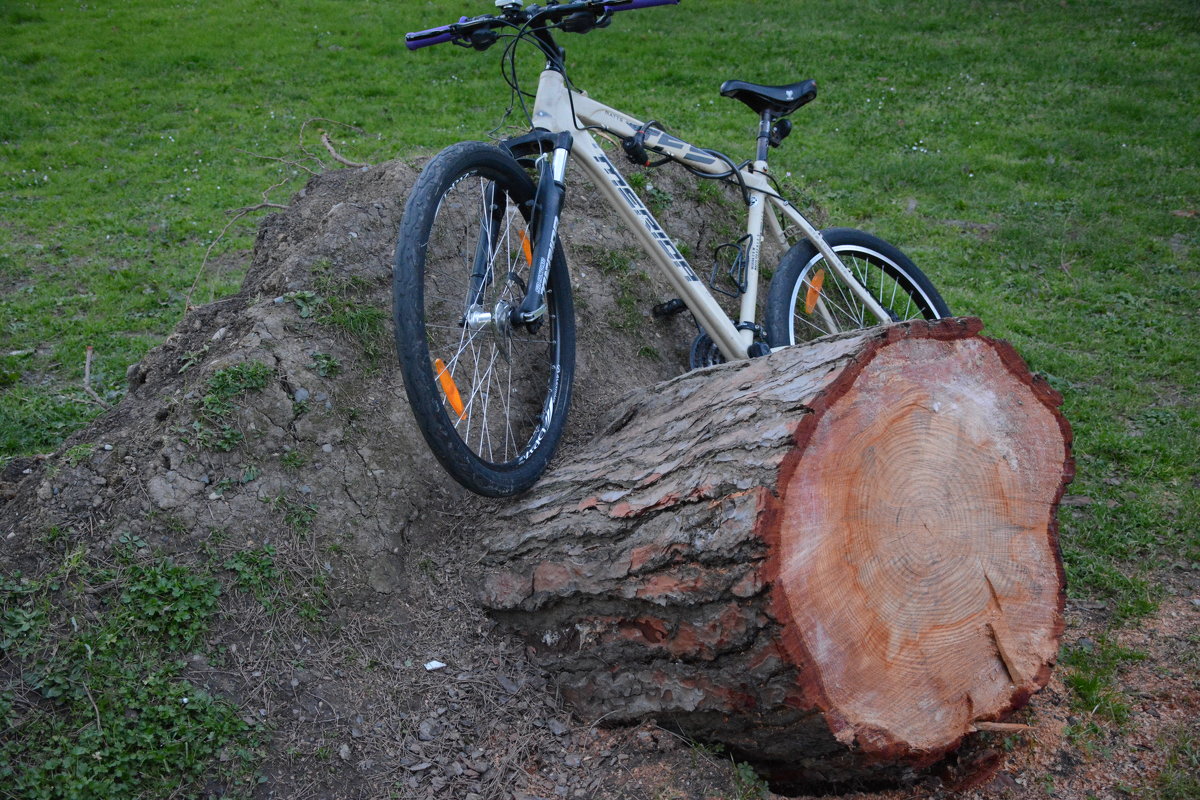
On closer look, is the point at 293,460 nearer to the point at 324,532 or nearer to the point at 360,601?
the point at 324,532

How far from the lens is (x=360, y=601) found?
9.86 ft

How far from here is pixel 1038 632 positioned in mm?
2617

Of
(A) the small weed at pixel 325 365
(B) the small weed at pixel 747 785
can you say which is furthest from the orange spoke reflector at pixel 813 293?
(B) the small weed at pixel 747 785

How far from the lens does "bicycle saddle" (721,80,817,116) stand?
428cm

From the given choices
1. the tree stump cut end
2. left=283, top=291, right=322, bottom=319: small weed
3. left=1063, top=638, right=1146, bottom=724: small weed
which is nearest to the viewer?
the tree stump cut end

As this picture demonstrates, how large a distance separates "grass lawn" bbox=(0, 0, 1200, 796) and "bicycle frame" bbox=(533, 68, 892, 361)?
67.6 inches

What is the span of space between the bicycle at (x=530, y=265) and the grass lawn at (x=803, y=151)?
5.50 ft

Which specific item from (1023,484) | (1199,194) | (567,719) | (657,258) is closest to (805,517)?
(1023,484)

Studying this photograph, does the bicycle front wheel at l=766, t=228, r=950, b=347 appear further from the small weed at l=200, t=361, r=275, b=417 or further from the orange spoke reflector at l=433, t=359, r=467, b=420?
the small weed at l=200, t=361, r=275, b=417

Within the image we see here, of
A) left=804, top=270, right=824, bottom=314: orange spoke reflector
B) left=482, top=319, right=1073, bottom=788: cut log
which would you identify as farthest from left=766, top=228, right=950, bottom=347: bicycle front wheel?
left=482, top=319, right=1073, bottom=788: cut log

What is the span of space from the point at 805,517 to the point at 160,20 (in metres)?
14.1

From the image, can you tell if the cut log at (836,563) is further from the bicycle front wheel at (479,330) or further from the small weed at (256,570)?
the small weed at (256,570)

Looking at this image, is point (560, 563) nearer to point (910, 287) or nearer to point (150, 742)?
point (150, 742)

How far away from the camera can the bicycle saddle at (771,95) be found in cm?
428
